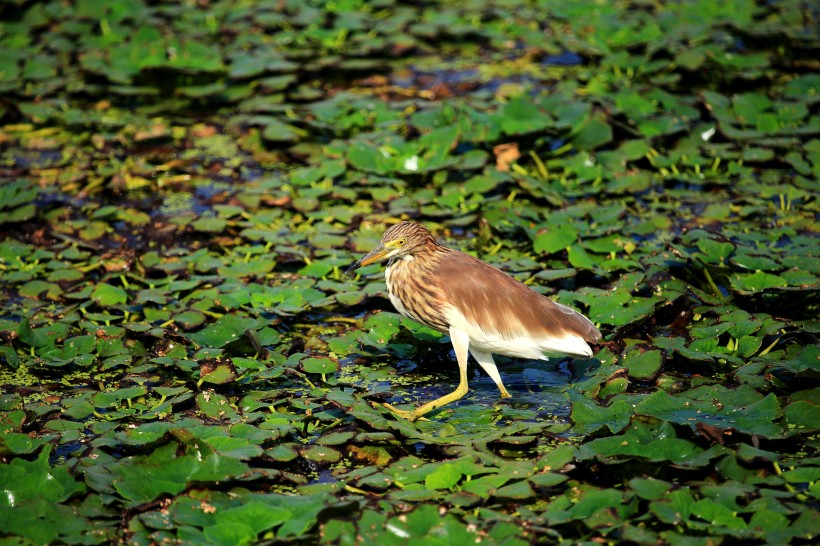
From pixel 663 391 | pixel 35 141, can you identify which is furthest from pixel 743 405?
pixel 35 141

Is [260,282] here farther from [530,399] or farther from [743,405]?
[743,405]

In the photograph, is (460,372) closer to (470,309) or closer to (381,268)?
(470,309)

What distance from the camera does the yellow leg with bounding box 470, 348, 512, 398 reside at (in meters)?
6.21

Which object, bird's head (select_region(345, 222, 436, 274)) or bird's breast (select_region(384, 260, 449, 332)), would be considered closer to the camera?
bird's breast (select_region(384, 260, 449, 332))

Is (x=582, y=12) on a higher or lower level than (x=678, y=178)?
higher

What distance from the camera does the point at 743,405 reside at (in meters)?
5.46

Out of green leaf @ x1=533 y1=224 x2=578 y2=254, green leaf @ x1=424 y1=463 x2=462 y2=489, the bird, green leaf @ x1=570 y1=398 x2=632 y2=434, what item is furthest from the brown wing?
green leaf @ x1=533 y1=224 x2=578 y2=254

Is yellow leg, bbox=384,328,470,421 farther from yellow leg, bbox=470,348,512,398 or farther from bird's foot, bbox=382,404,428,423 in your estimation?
yellow leg, bbox=470,348,512,398

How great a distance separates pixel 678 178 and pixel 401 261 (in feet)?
11.2

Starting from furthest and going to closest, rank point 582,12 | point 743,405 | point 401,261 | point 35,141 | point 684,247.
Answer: point 582,12 → point 35,141 → point 684,247 → point 401,261 → point 743,405

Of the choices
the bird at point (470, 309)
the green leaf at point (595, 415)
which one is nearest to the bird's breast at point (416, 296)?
the bird at point (470, 309)

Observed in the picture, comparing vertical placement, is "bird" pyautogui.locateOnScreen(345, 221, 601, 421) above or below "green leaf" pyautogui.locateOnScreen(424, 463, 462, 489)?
above

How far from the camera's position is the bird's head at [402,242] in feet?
20.6

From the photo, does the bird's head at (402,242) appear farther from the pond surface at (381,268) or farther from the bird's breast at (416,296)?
the pond surface at (381,268)
